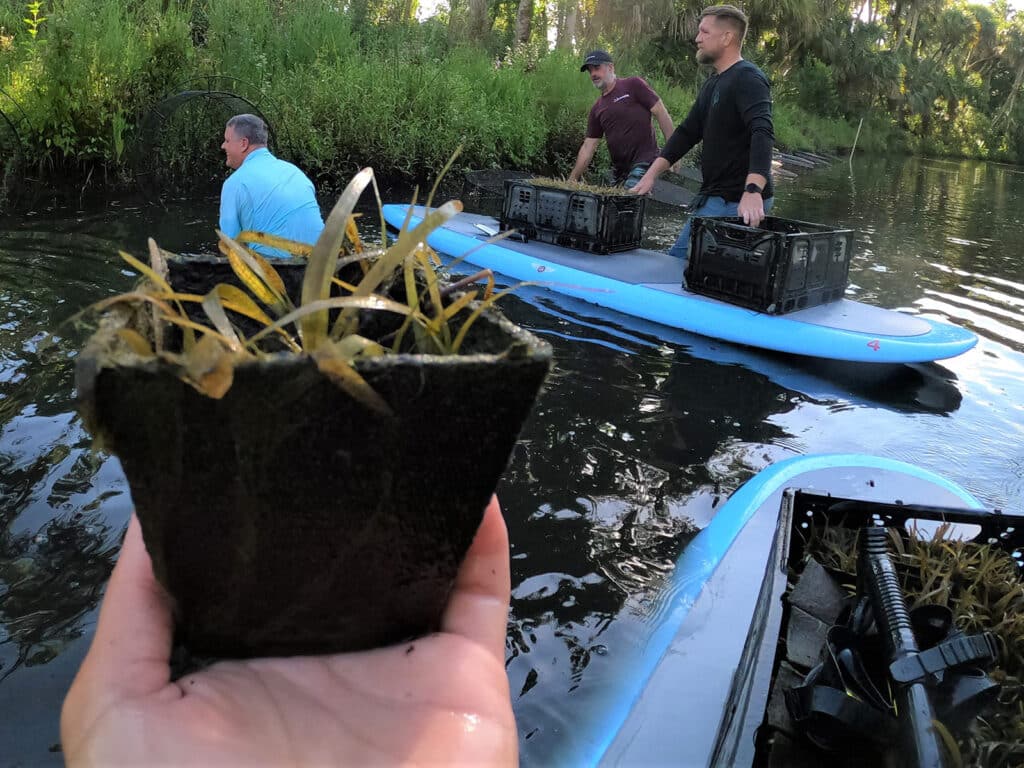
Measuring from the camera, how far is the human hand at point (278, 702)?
3.11 ft

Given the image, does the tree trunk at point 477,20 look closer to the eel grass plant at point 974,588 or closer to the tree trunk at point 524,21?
the tree trunk at point 524,21

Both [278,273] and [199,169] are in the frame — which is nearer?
[278,273]

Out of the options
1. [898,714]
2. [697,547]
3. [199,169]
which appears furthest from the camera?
[199,169]

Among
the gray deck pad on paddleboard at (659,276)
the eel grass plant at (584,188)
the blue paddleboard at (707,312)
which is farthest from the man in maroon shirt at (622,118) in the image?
the blue paddleboard at (707,312)

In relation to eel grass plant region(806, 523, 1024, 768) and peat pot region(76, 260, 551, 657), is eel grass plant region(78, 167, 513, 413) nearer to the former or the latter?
peat pot region(76, 260, 551, 657)

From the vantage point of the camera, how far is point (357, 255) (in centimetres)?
133

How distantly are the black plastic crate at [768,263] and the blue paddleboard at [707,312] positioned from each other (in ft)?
0.35

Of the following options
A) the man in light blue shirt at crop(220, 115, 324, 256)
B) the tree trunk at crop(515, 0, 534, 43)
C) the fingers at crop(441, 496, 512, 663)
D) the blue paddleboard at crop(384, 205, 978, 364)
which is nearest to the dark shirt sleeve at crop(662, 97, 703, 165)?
the blue paddleboard at crop(384, 205, 978, 364)

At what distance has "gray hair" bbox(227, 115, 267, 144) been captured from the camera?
5477 mm

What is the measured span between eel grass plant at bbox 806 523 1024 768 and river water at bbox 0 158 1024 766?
895 millimetres

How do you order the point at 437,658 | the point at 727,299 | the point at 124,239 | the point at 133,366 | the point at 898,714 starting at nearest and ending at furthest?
the point at 133,366
the point at 437,658
the point at 898,714
the point at 727,299
the point at 124,239

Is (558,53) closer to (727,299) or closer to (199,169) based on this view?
(199,169)

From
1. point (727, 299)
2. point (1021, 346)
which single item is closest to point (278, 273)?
point (727, 299)

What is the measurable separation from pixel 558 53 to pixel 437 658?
1785 cm
